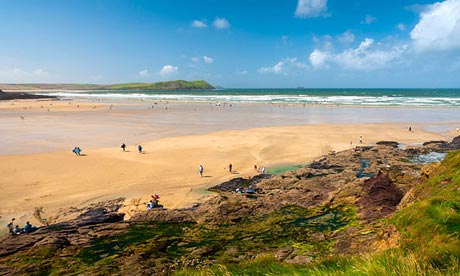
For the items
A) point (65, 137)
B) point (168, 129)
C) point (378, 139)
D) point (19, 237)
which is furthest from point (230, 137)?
point (19, 237)

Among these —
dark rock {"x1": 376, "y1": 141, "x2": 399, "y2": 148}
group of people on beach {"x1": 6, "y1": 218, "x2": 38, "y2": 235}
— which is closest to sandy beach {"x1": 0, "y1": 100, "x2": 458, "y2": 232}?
group of people on beach {"x1": 6, "y1": 218, "x2": 38, "y2": 235}

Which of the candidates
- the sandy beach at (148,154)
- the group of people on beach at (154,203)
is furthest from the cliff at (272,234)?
the sandy beach at (148,154)

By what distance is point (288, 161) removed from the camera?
26.5 meters

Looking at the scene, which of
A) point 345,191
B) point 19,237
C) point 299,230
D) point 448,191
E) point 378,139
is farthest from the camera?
point 378,139

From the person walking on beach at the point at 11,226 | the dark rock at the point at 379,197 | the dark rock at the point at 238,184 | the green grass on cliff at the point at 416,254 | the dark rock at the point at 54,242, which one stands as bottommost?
the person walking on beach at the point at 11,226

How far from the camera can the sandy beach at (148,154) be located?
19.2 metres

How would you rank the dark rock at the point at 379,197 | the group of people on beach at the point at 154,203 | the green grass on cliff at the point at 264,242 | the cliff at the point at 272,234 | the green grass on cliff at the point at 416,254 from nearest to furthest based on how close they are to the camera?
the green grass on cliff at the point at 416,254 → the green grass on cliff at the point at 264,242 → the cliff at the point at 272,234 → the dark rock at the point at 379,197 → the group of people on beach at the point at 154,203

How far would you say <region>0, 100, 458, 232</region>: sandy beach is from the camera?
19.2 m

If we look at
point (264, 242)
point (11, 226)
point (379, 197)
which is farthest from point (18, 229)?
Result: point (379, 197)

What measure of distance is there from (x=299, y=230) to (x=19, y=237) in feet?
37.1

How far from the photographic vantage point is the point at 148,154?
28.6 metres

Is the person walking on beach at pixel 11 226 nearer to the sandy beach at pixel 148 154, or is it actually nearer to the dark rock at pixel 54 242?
the sandy beach at pixel 148 154

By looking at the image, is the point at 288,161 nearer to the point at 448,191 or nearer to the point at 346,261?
the point at 448,191

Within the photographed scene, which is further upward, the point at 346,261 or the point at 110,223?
the point at 346,261
